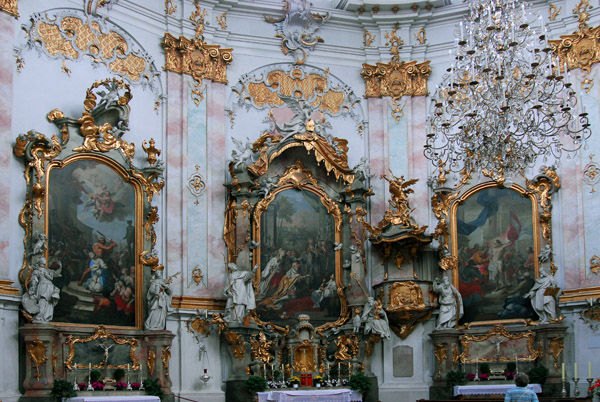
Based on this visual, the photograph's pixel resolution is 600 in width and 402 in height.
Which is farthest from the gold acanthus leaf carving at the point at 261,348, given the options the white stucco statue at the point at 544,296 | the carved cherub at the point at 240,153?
the white stucco statue at the point at 544,296

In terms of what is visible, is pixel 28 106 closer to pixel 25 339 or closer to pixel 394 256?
pixel 25 339

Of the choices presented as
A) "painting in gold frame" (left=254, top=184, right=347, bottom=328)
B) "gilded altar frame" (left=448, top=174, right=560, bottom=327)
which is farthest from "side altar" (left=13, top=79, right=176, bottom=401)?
"gilded altar frame" (left=448, top=174, right=560, bottom=327)

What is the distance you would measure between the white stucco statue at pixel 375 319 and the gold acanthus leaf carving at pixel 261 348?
2.26m

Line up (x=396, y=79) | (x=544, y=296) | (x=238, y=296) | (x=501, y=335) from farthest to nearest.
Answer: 1. (x=396, y=79)
2. (x=501, y=335)
3. (x=544, y=296)
4. (x=238, y=296)

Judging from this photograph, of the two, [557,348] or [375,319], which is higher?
[375,319]

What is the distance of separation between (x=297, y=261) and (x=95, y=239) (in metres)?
5.07

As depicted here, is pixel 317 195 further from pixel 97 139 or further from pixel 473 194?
pixel 97 139

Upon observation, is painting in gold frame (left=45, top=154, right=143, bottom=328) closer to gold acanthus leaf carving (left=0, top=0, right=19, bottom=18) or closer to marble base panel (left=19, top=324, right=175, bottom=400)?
marble base panel (left=19, top=324, right=175, bottom=400)

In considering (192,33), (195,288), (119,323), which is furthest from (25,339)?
(192,33)

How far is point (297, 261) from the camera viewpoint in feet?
70.8

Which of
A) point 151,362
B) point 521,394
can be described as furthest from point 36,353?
point 521,394

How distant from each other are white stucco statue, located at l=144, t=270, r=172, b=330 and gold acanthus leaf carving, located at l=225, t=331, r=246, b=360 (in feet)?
5.06

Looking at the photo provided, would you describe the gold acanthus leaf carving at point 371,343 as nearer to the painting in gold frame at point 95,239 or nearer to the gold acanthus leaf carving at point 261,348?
the gold acanthus leaf carving at point 261,348

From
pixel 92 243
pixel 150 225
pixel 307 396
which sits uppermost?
pixel 150 225
